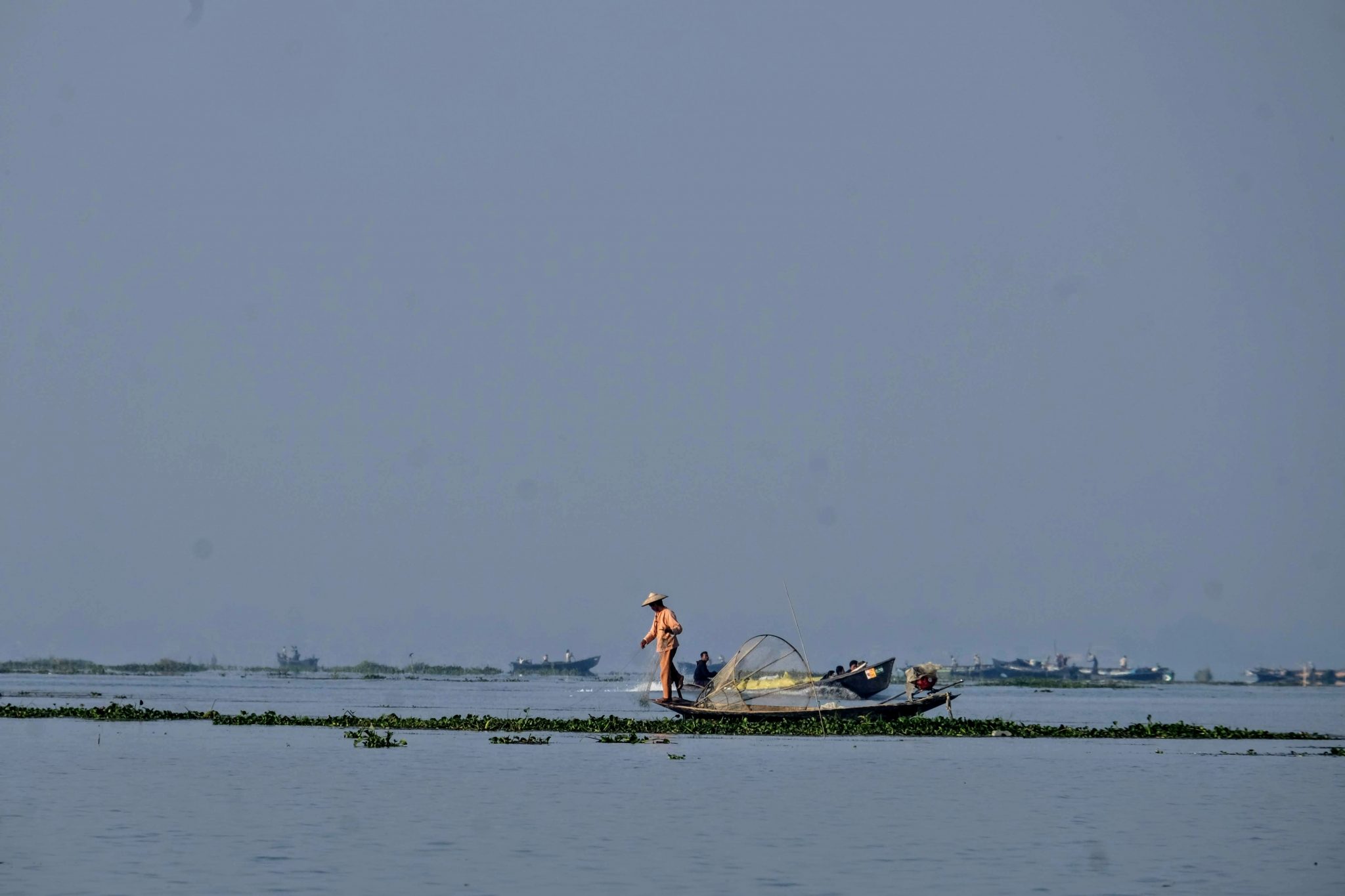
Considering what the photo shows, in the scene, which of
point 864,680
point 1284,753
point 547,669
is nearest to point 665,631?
point 864,680

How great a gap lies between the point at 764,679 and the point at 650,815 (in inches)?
706

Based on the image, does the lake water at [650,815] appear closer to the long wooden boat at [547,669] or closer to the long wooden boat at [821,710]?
the long wooden boat at [821,710]

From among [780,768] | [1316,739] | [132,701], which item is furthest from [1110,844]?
[132,701]

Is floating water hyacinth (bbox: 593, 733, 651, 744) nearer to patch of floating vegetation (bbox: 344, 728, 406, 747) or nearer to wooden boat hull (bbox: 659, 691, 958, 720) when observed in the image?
wooden boat hull (bbox: 659, 691, 958, 720)

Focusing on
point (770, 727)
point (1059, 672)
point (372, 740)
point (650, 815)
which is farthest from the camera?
point (1059, 672)

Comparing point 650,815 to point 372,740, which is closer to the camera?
point 650,815

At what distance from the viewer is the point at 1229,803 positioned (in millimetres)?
28219

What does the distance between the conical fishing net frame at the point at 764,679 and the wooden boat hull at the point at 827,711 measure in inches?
6.0

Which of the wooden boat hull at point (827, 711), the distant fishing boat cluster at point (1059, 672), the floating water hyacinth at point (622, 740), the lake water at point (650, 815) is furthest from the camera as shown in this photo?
the distant fishing boat cluster at point (1059, 672)

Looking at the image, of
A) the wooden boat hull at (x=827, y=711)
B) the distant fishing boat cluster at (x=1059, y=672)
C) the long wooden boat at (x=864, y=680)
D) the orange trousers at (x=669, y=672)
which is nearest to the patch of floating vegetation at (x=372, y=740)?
the orange trousers at (x=669, y=672)

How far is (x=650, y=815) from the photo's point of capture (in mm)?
24781

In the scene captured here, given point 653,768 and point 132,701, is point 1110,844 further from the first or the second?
point 132,701

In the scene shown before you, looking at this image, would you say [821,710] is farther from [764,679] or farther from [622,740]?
[622,740]

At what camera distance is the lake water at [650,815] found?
19.0m
